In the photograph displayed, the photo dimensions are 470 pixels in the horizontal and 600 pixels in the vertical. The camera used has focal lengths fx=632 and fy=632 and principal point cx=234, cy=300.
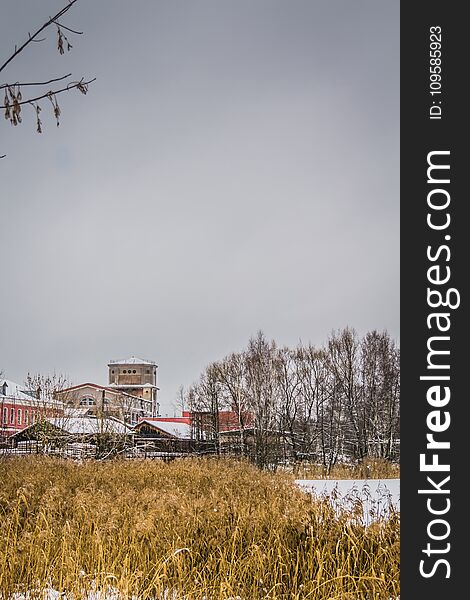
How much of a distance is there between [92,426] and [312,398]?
6569mm

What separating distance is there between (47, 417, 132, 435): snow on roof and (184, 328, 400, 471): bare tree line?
11.3ft

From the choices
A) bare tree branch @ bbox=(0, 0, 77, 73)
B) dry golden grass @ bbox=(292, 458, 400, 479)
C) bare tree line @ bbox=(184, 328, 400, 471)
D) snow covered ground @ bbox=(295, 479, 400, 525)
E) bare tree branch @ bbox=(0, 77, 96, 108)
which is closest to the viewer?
bare tree branch @ bbox=(0, 0, 77, 73)

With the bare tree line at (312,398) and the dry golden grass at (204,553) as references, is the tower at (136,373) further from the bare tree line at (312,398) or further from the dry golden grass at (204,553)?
the dry golden grass at (204,553)

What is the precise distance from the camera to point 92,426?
1559 centimetres

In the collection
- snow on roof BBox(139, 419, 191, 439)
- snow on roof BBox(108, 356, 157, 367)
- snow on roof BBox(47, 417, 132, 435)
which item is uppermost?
snow on roof BBox(108, 356, 157, 367)

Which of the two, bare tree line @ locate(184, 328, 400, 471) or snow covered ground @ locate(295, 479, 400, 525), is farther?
bare tree line @ locate(184, 328, 400, 471)

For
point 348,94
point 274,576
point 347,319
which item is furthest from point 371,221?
point 347,319

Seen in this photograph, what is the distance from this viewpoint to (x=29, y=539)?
3760mm

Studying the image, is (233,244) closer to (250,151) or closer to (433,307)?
(250,151)

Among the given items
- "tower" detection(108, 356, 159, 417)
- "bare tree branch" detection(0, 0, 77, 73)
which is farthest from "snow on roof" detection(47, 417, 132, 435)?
"tower" detection(108, 356, 159, 417)

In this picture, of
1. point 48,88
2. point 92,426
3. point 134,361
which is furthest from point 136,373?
point 48,88

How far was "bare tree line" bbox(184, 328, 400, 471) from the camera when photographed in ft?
57.8

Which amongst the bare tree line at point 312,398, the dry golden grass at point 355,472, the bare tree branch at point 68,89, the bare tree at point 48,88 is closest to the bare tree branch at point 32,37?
the bare tree at point 48,88

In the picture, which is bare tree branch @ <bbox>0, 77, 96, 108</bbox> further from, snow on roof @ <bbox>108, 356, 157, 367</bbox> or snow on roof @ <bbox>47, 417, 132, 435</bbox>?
snow on roof @ <bbox>108, 356, 157, 367</bbox>
